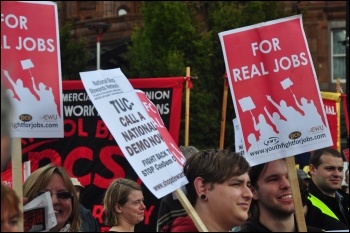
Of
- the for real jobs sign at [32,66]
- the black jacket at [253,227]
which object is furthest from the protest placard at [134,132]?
the black jacket at [253,227]

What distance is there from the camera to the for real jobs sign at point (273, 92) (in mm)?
6016

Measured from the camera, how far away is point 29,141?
10.5 m

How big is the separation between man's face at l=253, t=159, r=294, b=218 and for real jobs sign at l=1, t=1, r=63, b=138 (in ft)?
3.29

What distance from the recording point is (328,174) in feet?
27.4

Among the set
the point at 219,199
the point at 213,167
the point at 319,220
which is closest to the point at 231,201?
the point at 219,199

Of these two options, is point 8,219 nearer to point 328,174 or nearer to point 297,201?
point 297,201

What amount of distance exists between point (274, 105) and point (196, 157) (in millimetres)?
979

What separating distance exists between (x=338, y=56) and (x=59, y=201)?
29650 mm

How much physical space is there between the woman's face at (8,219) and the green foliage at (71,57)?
2964 centimetres

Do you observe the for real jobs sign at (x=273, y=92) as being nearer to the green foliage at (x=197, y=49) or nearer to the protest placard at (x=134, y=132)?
the protest placard at (x=134, y=132)

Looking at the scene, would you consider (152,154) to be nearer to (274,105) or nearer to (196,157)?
(196,157)

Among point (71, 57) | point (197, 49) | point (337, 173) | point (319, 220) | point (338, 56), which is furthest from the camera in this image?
point (338, 56)

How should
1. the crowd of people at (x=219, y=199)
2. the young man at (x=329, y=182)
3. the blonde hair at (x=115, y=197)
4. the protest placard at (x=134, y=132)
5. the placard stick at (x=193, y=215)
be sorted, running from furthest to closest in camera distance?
the young man at (x=329, y=182) < the blonde hair at (x=115, y=197) < the protest placard at (x=134, y=132) < the crowd of people at (x=219, y=199) < the placard stick at (x=193, y=215)

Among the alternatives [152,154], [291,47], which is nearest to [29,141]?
[291,47]
